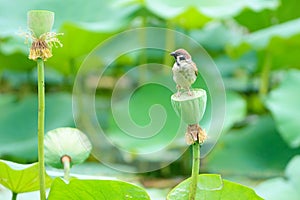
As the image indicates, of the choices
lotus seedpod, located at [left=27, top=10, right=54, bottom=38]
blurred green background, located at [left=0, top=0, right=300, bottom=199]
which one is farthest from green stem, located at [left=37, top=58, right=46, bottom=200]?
blurred green background, located at [left=0, top=0, right=300, bottom=199]

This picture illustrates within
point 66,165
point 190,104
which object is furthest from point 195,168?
point 66,165

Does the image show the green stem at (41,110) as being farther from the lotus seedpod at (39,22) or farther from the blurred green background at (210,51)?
the blurred green background at (210,51)

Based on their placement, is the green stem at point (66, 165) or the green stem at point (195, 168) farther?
the green stem at point (66, 165)

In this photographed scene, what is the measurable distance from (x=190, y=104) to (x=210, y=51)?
186 centimetres

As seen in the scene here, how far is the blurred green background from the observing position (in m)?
1.61

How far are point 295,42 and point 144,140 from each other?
0.48 meters

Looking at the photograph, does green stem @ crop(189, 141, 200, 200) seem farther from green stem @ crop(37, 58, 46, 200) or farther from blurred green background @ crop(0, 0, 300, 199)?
blurred green background @ crop(0, 0, 300, 199)

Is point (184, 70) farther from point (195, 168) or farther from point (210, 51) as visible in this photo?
point (210, 51)

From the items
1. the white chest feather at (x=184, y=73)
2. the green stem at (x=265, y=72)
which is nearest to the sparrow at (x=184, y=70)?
the white chest feather at (x=184, y=73)

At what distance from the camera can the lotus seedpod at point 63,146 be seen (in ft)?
1.88

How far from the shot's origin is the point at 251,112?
2.14 m

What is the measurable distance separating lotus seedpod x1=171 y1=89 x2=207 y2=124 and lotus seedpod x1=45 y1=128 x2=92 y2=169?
0.52 feet

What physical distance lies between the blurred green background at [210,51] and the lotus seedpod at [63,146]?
926mm

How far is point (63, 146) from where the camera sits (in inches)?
22.7
